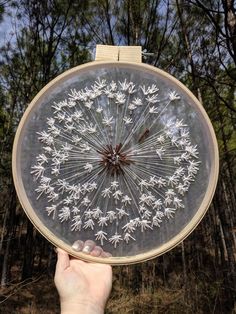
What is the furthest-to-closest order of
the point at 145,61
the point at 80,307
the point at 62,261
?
the point at 145,61, the point at 62,261, the point at 80,307

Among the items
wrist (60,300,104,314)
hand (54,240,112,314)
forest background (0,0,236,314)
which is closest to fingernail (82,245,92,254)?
hand (54,240,112,314)

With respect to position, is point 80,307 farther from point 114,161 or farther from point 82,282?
point 114,161

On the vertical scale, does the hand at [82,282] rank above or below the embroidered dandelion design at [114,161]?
below

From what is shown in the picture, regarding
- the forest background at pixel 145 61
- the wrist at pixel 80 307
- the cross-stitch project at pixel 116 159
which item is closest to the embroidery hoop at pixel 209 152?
the cross-stitch project at pixel 116 159

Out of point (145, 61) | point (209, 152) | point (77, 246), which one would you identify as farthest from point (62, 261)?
point (145, 61)

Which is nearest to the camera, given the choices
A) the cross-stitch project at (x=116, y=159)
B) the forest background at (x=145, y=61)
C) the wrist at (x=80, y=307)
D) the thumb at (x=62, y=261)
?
the wrist at (x=80, y=307)

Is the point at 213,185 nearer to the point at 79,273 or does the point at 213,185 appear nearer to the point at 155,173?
the point at 155,173

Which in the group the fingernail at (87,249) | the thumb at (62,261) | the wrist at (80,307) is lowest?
the wrist at (80,307)

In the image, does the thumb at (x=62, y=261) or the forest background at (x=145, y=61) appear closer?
the thumb at (x=62, y=261)

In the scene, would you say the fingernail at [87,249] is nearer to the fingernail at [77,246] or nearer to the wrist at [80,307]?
the fingernail at [77,246]
